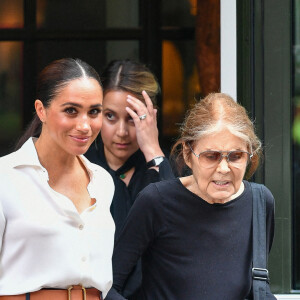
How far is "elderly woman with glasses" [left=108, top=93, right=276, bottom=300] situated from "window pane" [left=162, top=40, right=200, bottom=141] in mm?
2592

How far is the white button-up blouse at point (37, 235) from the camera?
7.10ft

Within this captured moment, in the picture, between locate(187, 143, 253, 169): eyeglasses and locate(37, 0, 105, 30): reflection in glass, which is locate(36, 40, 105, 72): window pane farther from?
locate(187, 143, 253, 169): eyeglasses

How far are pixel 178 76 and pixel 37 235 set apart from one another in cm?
316

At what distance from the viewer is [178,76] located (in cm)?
520

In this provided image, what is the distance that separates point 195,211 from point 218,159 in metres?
0.20

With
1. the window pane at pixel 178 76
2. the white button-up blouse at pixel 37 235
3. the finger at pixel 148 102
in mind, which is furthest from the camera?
the window pane at pixel 178 76

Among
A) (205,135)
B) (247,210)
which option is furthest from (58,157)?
(247,210)


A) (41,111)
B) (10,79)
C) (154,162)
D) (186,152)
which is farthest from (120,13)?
(41,111)

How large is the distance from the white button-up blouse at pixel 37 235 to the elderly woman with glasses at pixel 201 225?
27 cm

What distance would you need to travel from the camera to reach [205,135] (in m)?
2.49

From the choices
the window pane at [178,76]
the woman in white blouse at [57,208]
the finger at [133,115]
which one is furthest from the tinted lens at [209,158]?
the window pane at [178,76]

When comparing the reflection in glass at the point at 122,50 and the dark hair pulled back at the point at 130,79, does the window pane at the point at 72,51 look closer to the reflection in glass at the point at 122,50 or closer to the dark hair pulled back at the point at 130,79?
the reflection in glass at the point at 122,50

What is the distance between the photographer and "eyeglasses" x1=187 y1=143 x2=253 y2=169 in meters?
2.48

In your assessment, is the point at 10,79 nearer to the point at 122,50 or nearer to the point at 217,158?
the point at 122,50
